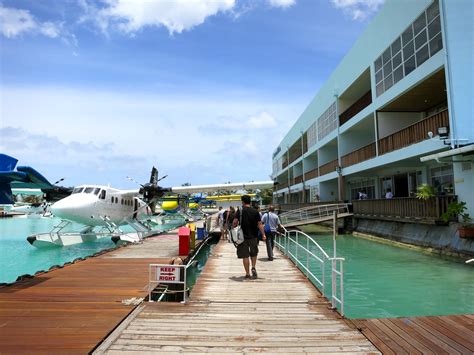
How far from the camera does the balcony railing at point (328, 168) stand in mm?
28250

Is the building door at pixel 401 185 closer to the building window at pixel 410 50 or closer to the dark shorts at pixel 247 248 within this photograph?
the building window at pixel 410 50

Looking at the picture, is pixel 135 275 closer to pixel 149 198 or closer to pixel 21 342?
pixel 21 342

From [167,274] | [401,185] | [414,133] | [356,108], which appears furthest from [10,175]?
[356,108]

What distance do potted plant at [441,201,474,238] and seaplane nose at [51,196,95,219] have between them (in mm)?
16731

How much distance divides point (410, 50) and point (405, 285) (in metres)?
11.8

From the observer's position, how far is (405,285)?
9789mm

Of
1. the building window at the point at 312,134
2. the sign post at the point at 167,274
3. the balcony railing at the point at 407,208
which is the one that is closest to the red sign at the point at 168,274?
the sign post at the point at 167,274

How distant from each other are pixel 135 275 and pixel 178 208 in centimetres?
3821

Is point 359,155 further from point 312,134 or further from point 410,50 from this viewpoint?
point 312,134

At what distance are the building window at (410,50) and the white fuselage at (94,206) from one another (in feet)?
55.7

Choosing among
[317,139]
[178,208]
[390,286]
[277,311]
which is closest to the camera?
[277,311]

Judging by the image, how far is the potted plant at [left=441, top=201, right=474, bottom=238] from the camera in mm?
12109

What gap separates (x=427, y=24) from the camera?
14.9 m

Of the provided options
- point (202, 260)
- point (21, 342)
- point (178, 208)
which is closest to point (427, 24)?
point (202, 260)
